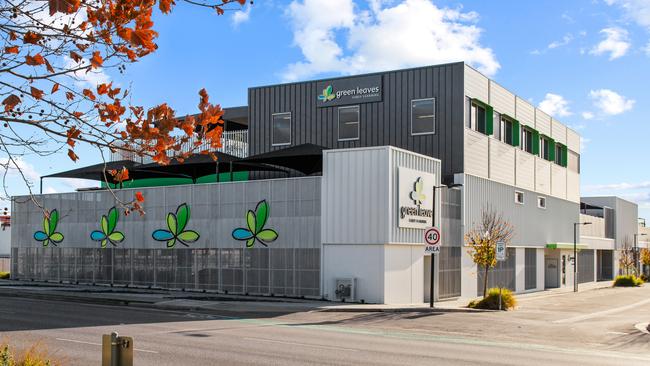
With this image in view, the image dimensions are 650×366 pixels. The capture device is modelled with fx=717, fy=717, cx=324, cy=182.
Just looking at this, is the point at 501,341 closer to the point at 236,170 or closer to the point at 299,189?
the point at 299,189

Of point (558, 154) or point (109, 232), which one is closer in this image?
point (109, 232)

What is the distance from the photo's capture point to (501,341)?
20266 mm

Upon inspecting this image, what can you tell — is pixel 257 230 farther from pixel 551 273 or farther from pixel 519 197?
pixel 551 273

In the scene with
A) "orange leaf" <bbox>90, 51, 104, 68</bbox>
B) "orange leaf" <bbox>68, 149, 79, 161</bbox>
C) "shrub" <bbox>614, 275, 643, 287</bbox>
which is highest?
"orange leaf" <bbox>90, 51, 104, 68</bbox>

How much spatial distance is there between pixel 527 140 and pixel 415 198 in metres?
19.2

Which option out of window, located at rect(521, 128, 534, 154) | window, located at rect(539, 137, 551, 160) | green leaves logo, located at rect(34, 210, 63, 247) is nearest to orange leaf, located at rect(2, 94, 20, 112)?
green leaves logo, located at rect(34, 210, 63, 247)

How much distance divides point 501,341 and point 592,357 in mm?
3589

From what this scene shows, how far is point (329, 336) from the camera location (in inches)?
781

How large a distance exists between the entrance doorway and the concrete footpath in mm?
14806

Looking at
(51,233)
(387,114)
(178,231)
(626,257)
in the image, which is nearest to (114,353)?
(178,231)

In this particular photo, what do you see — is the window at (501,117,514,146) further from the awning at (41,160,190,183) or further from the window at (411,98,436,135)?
the awning at (41,160,190,183)

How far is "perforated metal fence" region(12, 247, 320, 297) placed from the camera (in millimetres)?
33094

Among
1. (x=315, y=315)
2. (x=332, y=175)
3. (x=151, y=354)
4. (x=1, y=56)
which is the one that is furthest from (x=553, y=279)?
(x=1, y=56)

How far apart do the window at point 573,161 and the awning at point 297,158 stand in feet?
90.5
